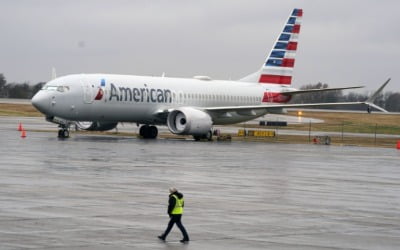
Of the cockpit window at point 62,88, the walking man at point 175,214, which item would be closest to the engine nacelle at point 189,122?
the cockpit window at point 62,88

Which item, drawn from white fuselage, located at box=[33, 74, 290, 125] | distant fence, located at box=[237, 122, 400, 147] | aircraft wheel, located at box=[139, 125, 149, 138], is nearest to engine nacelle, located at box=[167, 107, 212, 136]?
white fuselage, located at box=[33, 74, 290, 125]

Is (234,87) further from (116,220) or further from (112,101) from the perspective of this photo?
(116,220)

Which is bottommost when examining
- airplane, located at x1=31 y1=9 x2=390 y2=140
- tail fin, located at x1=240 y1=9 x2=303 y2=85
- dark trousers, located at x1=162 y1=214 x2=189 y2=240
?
dark trousers, located at x1=162 y1=214 x2=189 y2=240

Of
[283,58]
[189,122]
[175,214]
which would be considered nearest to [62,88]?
[189,122]

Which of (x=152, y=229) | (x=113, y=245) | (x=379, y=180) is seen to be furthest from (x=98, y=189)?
(x=379, y=180)

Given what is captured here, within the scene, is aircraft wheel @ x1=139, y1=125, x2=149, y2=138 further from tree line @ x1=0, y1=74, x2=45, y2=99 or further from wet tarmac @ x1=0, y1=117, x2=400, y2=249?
tree line @ x1=0, y1=74, x2=45, y2=99

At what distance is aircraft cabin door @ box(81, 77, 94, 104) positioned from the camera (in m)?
52.1

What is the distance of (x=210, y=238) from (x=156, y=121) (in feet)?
133

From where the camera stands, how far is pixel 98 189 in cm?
2403

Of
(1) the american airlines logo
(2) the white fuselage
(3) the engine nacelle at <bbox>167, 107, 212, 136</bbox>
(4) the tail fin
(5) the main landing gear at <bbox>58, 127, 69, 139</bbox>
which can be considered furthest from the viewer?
(4) the tail fin

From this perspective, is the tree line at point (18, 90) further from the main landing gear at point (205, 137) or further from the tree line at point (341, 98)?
the main landing gear at point (205, 137)

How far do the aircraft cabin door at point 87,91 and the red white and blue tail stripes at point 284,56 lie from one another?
17.3m

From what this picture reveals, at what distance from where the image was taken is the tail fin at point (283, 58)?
66312mm

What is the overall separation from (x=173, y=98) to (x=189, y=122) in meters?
3.80
